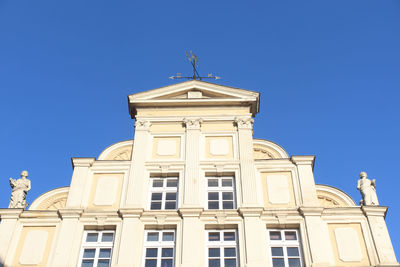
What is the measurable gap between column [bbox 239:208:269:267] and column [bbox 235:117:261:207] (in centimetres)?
41

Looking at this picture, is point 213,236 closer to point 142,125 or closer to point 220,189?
point 220,189

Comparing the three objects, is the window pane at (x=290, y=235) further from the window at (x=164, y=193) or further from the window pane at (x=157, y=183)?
the window pane at (x=157, y=183)

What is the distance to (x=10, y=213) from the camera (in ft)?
58.3

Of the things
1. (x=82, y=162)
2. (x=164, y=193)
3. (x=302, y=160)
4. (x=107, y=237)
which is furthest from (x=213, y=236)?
(x=82, y=162)

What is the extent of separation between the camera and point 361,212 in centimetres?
1761

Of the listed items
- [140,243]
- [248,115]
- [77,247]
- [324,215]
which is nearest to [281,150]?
[248,115]

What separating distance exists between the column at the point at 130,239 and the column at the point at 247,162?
3.65m

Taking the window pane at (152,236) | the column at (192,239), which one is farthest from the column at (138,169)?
the column at (192,239)

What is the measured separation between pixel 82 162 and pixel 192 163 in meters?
4.14

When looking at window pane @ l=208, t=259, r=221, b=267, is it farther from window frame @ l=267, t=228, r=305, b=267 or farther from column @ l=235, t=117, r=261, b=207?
column @ l=235, t=117, r=261, b=207

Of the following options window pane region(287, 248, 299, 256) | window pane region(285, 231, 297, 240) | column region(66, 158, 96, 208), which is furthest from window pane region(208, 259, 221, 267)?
column region(66, 158, 96, 208)

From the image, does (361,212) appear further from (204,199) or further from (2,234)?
(2,234)

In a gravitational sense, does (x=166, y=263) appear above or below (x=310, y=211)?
below

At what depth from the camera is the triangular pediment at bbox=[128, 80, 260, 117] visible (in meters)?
21.4
